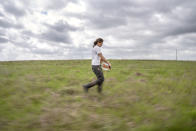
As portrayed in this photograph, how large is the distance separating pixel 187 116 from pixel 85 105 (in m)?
2.92

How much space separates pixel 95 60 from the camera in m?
6.81

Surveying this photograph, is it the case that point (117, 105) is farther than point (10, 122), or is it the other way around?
point (117, 105)

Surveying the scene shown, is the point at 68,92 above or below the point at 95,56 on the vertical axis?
below

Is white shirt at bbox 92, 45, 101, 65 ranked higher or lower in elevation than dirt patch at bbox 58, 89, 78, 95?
higher

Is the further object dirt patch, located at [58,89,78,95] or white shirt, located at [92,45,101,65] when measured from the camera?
dirt patch, located at [58,89,78,95]

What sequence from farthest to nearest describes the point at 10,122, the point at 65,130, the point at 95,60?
the point at 95,60 < the point at 10,122 < the point at 65,130

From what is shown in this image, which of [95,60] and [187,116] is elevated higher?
[95,60]

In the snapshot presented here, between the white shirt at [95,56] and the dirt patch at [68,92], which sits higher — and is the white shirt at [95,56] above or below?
above

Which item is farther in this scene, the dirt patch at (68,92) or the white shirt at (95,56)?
the dirt patch at (68,92)

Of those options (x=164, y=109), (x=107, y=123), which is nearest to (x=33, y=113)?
(x=107, y=123)

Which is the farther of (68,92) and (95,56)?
(68,92)

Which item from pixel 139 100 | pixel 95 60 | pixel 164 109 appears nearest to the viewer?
pixel 164 109

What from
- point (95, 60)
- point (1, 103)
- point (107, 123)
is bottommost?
point (107, 123)

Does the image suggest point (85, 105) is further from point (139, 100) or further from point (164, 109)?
point (164, 109)
